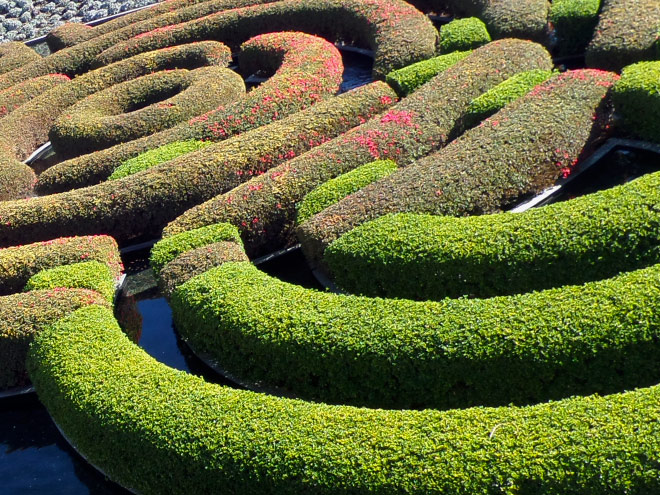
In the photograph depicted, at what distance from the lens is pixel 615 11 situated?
21125 millimetres

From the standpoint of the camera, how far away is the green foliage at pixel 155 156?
63.7ft

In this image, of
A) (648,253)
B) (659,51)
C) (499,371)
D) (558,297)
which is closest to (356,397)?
(499,371)

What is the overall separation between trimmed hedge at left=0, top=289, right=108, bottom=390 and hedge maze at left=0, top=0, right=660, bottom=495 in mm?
55

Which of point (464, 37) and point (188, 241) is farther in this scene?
point (464, 37)

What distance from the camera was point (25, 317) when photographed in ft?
46.8

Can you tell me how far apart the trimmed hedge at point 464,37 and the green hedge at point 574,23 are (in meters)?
1.93

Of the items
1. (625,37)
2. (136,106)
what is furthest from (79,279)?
(625,37)

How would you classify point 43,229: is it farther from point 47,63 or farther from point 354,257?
point 47,63

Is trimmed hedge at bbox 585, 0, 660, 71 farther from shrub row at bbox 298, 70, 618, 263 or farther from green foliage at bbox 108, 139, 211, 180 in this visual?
green foliage at bbox 108, 139, 211, 180

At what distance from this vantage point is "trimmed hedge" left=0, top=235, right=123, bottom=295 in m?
16.4

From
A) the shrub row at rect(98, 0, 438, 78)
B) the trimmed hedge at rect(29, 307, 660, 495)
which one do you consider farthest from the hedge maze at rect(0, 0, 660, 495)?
the shrub row at rect(98, 0, 438, 78)

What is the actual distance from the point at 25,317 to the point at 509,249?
824 centimetres

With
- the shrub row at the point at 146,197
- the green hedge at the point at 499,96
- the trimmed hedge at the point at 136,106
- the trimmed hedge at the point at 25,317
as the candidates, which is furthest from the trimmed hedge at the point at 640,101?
the trimmed hedge at the point at 25,317

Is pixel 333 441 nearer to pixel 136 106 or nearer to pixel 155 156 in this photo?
pixel 155 156
